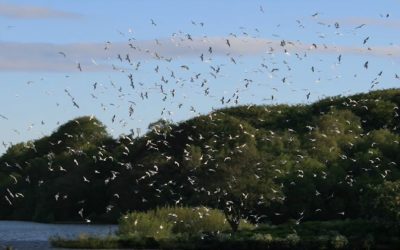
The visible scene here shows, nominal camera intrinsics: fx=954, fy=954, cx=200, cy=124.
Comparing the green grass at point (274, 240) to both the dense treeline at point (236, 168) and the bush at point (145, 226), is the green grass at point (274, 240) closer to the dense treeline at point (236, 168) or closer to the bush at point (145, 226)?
the dense treeline at point (236, 168)

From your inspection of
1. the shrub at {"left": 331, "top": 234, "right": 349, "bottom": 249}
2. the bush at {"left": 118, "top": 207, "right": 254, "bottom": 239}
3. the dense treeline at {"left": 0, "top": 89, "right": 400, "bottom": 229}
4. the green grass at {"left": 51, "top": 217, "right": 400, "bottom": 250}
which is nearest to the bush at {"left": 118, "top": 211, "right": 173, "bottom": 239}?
the bush at {"left": 118, "top": 207, "right": 254, "bottom": 239}

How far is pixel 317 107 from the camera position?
160 m

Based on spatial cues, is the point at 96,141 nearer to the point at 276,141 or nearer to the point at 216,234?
the point at 276,141

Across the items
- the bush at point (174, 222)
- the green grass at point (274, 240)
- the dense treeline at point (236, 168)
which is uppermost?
the dense treeline at point (236, 168)

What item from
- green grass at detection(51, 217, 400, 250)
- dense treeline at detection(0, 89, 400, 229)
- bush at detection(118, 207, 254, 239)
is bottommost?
green grass at detection(51, 217, 400, 250)

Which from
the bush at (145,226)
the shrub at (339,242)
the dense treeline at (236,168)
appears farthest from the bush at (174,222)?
the shrub at (339,242)

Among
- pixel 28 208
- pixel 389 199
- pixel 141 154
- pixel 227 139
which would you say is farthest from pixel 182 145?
pixel 389 199

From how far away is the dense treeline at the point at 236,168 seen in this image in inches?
3371

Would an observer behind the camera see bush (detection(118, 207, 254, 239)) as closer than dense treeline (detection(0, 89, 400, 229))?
Yes

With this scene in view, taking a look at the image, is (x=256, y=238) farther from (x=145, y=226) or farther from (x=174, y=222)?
(x=174, y=222)

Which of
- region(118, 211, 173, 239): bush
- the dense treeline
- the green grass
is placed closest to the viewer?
the green grass

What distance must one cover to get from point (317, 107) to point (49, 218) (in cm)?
5330

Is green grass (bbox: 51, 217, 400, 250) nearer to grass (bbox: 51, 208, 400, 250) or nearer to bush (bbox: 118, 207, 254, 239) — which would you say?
grass (bbox: 51, 208, 400, 250)

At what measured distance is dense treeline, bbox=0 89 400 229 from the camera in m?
85.6
